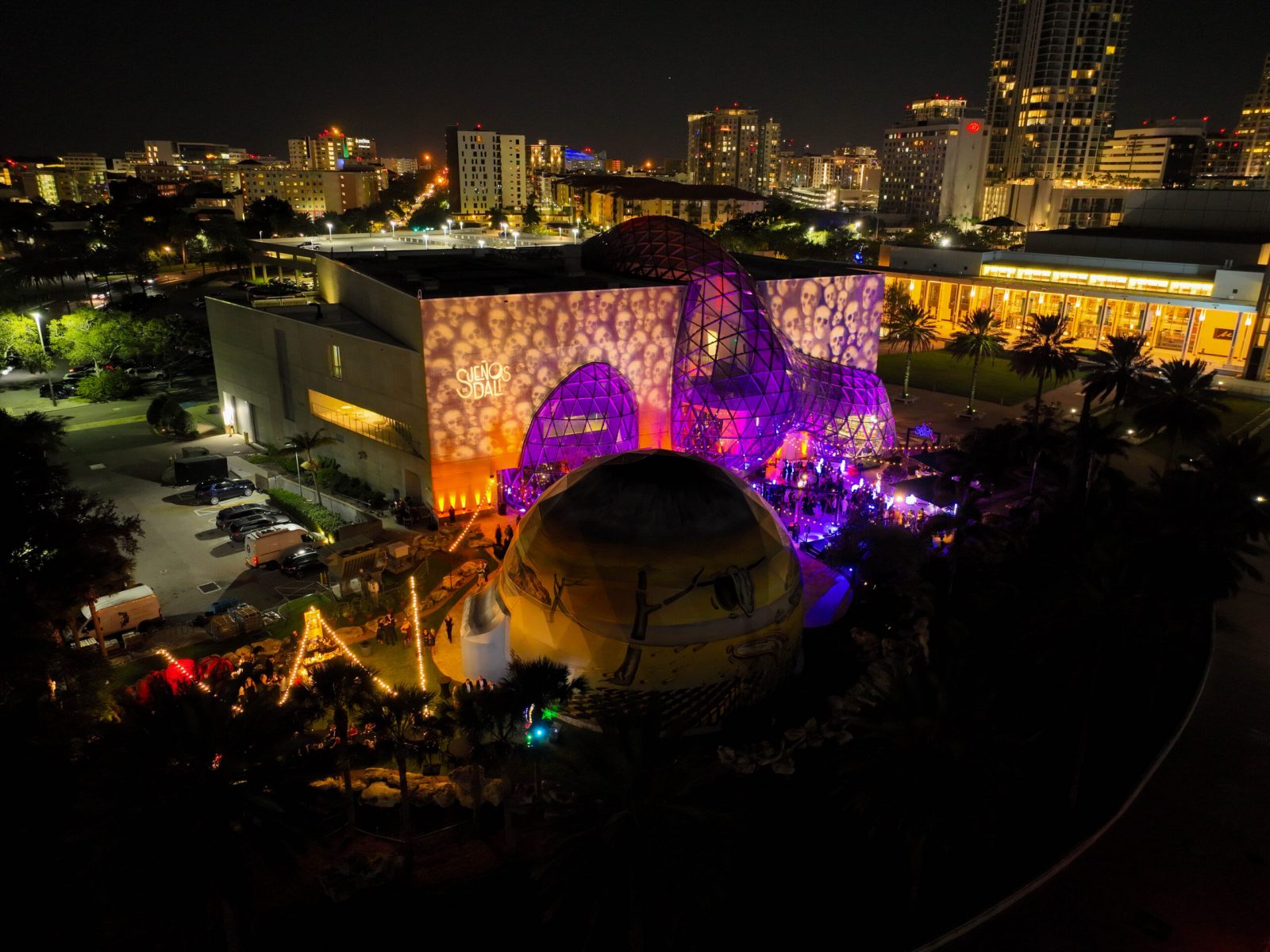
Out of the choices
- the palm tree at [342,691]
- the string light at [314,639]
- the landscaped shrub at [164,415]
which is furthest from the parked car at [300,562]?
the landscaped shrub at [164,415]

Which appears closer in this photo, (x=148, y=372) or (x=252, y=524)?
(x=252, y=524)

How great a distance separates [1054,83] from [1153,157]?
Answer: 24724 millimetres

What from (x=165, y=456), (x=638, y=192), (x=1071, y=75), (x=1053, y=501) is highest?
(x=1071, y=75)

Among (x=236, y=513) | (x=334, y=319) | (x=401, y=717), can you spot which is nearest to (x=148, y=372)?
(x=334, y=319)

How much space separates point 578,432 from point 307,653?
13.2m

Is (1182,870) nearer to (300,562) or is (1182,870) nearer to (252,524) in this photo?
(300,562)

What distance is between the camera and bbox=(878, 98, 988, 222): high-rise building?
15175cm

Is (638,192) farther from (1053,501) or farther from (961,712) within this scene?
(961,712)

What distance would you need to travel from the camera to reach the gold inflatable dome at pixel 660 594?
18516 mm

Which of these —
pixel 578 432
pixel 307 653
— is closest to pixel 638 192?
pixel 578 432

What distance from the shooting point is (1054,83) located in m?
161

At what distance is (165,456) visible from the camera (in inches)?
A: 1532

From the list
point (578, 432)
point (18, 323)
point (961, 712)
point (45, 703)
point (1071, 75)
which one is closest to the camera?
point (961, 712)

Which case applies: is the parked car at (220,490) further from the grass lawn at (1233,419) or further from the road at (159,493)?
the grass lawn at (1233,419)
